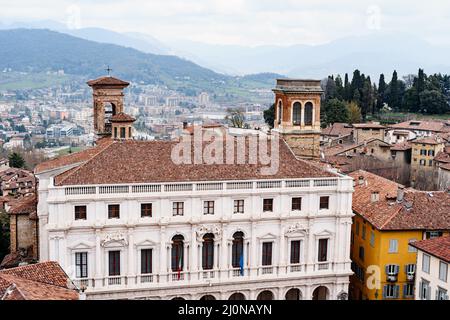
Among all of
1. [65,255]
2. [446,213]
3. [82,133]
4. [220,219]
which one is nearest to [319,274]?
[220,219]

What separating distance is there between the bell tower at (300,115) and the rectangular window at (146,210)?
1184cm

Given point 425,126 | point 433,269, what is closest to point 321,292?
point 433,269

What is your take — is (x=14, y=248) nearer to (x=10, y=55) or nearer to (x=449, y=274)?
(x=449, y=274)

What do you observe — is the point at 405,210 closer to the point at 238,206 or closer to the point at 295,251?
the point at 295,251

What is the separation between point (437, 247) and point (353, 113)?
66.4 m

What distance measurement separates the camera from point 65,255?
27.4 m

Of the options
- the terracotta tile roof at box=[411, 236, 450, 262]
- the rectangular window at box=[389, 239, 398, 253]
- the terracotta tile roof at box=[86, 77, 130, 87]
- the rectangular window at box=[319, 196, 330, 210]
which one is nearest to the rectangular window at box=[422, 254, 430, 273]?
the terracotta tile roof at box=[411, 236, 450, 262]

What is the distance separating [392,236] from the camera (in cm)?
3166

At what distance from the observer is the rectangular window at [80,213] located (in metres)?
27.6

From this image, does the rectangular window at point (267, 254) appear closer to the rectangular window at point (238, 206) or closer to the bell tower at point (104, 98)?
the rectangular window at point (238, 206)

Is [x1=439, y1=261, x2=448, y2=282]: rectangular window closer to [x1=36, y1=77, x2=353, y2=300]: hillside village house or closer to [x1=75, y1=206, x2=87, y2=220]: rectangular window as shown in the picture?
[x1=36, y1=77, x2=353, y2=300]: hillside village house

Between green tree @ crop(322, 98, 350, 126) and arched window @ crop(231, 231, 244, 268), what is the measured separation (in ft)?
195

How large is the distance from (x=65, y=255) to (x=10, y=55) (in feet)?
481

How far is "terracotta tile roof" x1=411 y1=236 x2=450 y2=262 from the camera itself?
25791 mm
